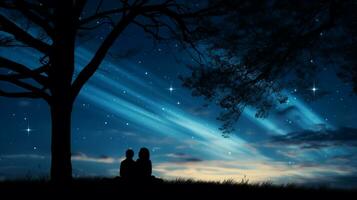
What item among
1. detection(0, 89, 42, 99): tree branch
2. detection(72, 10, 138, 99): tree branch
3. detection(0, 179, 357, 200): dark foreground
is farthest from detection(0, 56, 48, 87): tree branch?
detection(0, 179, 357, 200): dark foreground

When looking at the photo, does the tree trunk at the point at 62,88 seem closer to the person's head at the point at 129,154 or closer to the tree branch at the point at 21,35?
the tree branch at the point at 21,35

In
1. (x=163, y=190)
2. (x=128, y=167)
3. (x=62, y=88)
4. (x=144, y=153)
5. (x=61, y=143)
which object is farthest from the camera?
(x=62, y=88)

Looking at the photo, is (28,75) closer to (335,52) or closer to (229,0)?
(229,0)

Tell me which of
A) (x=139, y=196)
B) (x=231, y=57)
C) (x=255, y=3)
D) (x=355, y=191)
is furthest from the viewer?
(x=231, y=57)

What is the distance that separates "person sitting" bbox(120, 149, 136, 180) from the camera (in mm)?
13375

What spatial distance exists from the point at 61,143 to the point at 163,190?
15.0 feet

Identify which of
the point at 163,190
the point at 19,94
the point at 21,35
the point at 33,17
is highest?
the point at 33,17

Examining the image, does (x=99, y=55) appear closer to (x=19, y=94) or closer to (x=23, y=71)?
(x=23, y=71)

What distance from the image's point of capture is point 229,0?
17969 millimetres

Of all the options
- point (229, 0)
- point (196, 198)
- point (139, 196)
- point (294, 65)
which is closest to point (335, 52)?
point (294, 65)

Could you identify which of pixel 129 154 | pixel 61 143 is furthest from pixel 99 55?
pixel 129 154

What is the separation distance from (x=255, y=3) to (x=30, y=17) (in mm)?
8617

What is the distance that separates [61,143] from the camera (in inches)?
640

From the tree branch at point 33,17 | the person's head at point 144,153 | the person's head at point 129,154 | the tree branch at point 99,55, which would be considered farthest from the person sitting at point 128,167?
the tree branch at point 33,17
